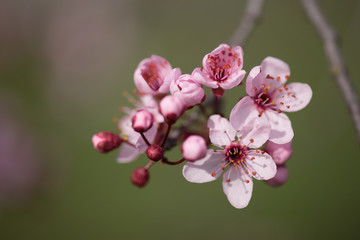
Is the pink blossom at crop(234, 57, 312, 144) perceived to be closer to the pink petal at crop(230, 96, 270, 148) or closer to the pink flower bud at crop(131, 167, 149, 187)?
the pink petal at crop(230, 96, 270, 148)

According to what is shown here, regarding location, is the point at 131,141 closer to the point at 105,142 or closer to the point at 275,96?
the point at 105,142

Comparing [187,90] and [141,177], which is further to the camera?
[141,177]

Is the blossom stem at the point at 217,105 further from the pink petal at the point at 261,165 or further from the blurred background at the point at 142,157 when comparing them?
the blurred background at the point at 142,157

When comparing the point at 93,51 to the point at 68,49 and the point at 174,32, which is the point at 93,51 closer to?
the point at 68,49

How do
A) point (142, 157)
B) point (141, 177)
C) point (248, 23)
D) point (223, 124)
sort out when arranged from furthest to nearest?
point (142, 157)
point (248, 23)
point (141, 177)
point (223, 124)

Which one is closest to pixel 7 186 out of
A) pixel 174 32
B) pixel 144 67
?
pixel 144 67

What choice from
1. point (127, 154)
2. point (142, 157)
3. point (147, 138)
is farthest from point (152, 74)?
point (142, 157)

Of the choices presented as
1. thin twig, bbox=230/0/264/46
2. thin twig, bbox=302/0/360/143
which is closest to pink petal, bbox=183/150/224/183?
thin twig, bbox=302/0/360/143
